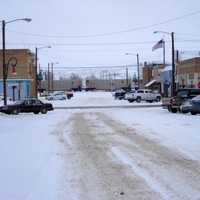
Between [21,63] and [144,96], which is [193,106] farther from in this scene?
[21,63]

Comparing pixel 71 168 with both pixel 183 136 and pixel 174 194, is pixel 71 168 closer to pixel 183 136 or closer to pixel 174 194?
pixel 174 194

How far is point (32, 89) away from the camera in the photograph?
333 feet

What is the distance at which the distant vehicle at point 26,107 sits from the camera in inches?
1666

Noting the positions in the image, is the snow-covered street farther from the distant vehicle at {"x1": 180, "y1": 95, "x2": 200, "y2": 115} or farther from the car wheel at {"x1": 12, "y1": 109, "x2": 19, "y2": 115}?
the car wheel at {"x1": 12, "y1": 109, "x2": 19, "y2": 115}

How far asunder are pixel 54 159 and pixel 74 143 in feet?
13.8

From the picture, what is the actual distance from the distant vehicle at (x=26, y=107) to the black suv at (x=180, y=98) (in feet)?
35.3

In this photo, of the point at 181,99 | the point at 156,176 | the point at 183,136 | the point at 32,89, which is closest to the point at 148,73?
the point at 32,89

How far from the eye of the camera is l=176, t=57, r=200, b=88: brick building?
7944 centimetres

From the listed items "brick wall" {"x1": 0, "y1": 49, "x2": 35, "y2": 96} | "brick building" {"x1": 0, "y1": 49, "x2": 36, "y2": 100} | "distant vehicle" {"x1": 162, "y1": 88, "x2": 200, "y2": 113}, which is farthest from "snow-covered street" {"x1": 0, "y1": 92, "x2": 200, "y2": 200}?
"brick wall" {"x1": 0, "y1": 49, "x2": 35, "y2": 96}

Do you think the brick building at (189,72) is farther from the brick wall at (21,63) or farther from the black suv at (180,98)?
the black suv at (180,98)

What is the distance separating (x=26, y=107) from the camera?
43.2 meters

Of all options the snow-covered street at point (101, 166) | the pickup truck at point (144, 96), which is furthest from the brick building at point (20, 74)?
the snow-covered street at point (101, 166)

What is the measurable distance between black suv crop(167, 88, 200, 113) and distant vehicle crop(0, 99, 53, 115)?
1076 cm

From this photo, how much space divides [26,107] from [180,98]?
12.9 metres
